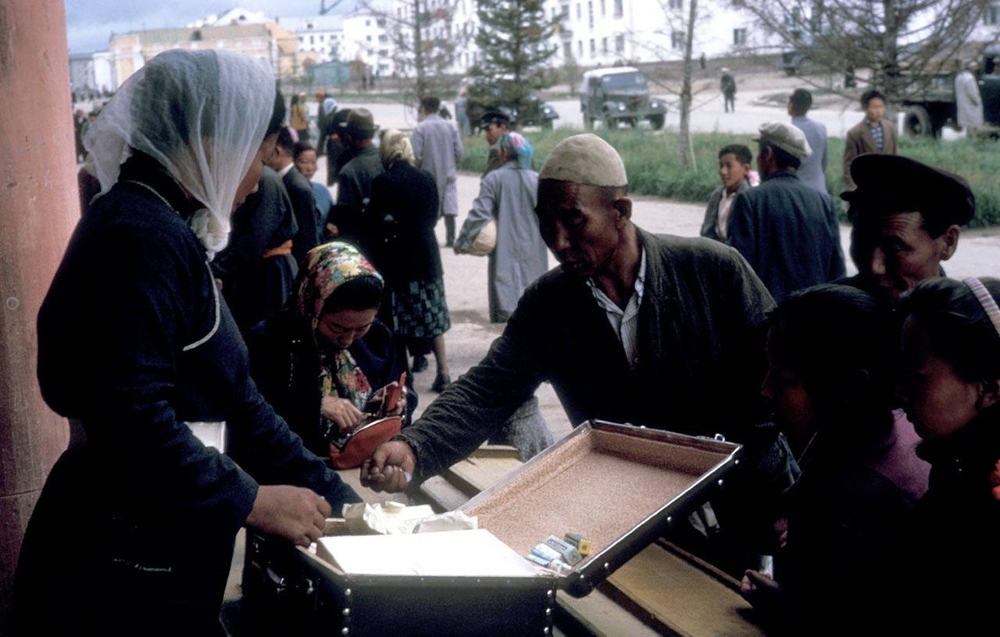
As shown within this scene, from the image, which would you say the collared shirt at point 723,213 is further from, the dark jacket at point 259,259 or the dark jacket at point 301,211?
the dark jacket at point 259,259

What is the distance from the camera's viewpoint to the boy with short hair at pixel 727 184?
718 cm

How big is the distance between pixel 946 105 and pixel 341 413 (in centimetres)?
2150

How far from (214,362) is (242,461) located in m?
0.47

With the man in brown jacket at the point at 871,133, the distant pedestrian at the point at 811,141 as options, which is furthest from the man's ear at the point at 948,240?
the man in brown jacket at the point at 871,133

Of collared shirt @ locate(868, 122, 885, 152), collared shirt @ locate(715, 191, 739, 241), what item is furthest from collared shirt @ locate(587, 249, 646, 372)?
collared shirt @ locate(868, 122, 885, 152)

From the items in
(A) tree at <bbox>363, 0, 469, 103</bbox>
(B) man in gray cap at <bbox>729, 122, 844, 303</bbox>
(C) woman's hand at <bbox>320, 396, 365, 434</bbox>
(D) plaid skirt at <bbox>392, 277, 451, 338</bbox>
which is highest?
(A) tree at <bbox>363, 0, 469, 103</bbox>

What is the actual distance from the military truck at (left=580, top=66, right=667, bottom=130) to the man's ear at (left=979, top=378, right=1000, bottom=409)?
29.8 metres

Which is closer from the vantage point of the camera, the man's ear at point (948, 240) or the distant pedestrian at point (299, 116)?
the man's ear at point (948, 240)

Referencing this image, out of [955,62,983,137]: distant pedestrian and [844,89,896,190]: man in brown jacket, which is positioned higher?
[955,62,983,137]: distant pedestrian

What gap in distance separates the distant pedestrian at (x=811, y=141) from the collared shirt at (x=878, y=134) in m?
1.51

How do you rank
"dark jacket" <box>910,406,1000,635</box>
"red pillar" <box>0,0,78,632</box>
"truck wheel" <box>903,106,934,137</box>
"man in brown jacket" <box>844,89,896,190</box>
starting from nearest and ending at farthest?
1. "dark jacket" <box>910,406,1000,635</box>
2. "red pillar" <box>0,0,78,632</box>
3. "man in brown jacket" <box>844,89,896,190</box>
4. "truck wheel" <box>903,106,934,137</box>

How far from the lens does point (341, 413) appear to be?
11.8ft

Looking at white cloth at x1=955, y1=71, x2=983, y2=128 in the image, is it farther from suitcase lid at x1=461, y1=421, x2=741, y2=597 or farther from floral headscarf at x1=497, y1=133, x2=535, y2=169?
suitcase lid at x1=461, y1=421, x2=741, y2=597

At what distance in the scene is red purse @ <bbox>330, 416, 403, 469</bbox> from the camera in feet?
10.4
